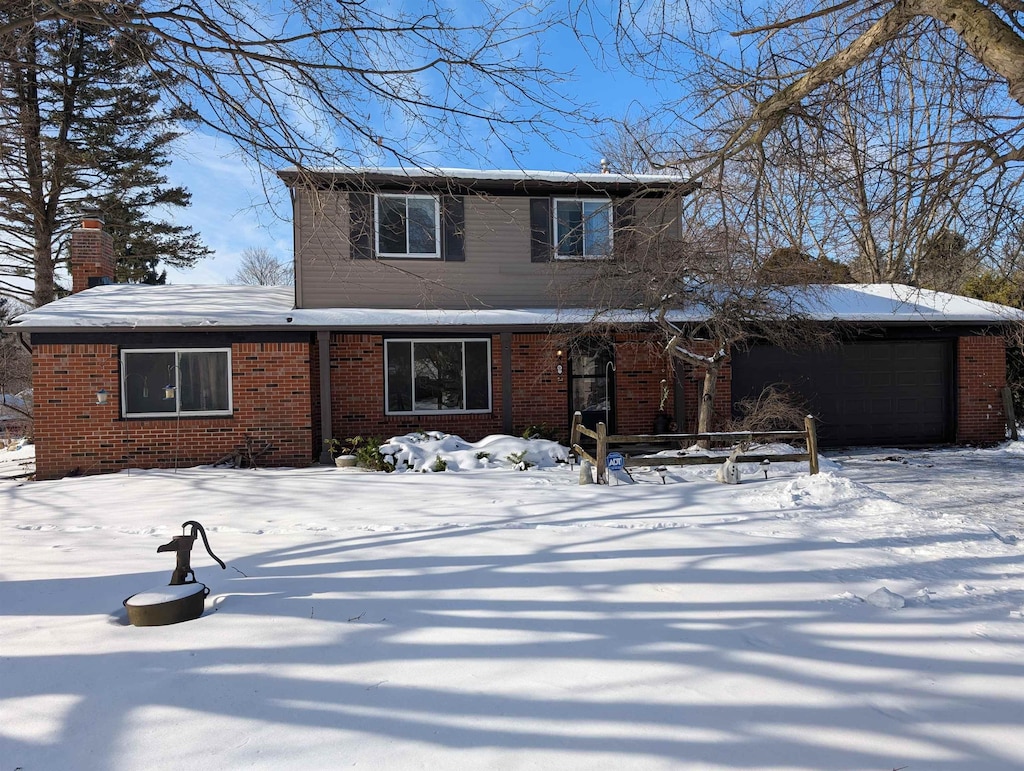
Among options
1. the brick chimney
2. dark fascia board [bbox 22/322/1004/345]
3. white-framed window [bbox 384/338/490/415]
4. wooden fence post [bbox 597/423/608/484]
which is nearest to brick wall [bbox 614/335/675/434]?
dark fascia board [bbox 22/322/1004/345]

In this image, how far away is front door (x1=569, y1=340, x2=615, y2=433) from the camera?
12602 millimetres

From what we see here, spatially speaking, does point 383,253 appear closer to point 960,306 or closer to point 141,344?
point 141,344

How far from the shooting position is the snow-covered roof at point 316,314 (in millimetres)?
10414

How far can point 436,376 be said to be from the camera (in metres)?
12.2

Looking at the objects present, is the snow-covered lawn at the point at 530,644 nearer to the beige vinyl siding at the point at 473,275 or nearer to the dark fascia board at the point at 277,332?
the dark fascia board at the point at 277,332

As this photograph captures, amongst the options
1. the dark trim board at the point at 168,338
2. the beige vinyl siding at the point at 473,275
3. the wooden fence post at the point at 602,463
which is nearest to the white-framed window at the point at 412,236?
the beige vinyl siding at the point at 473,275

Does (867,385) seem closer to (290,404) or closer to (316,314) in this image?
(316,314)

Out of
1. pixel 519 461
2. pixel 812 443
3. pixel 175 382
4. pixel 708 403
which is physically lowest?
pixel 519 461

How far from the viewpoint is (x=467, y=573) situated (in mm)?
4379

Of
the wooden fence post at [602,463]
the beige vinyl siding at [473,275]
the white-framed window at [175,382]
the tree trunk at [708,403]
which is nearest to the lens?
the wooden fence post at [602,463]

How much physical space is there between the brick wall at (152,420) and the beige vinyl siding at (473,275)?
139 centimetres

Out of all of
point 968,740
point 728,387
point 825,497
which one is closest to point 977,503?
point 825,497

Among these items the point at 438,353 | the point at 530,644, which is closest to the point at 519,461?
the point at 438,353

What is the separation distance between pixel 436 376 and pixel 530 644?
916 centimetres
